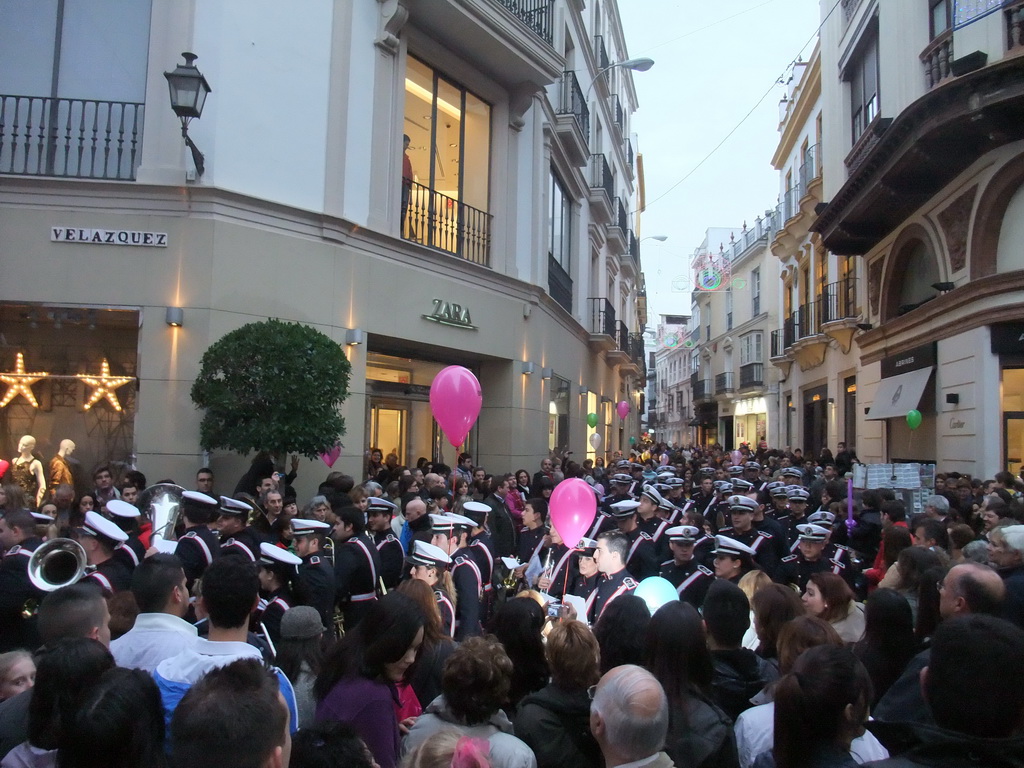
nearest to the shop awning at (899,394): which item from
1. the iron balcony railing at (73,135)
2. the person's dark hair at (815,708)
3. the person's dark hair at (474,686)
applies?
the iron balcony railing at (73,135)

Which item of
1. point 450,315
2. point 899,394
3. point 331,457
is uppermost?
point 450,315

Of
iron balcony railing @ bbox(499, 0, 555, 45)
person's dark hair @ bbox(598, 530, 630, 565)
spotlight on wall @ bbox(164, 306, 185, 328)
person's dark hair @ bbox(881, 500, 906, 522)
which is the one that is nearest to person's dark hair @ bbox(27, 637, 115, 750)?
person's dark hair @ bbox(598, 530, 630, 565)

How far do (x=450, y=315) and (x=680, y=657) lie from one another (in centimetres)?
1147

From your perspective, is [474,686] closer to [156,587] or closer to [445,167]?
[156,587]

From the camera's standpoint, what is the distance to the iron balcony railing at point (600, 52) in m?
25.6

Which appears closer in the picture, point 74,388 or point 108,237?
point 108,237

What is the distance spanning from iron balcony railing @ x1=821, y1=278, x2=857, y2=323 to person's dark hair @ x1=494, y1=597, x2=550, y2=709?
20.3 m

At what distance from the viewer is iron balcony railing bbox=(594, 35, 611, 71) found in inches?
1006

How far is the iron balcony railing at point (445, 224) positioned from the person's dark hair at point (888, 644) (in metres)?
11.1

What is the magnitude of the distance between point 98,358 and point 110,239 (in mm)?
1742

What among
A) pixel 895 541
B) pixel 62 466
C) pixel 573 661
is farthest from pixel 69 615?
pixel 62 466

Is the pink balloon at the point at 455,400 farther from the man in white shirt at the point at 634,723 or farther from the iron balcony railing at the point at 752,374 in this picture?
the iron balcony railing at the point at 752,374

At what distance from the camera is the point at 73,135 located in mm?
11062

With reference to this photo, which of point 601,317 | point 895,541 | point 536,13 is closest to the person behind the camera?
point 895,541
